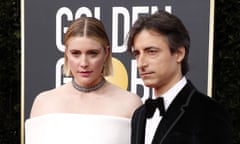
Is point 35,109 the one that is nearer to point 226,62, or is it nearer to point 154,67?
point 154,67

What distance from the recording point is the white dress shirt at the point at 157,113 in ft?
5.66

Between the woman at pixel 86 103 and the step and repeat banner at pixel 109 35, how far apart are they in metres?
0.77

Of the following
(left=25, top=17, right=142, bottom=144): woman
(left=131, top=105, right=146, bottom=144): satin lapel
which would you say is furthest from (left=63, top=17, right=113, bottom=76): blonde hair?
(left=131, top=105, right=146, bottom=144): satin lapel

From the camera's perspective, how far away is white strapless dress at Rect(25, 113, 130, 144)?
7.18 ft

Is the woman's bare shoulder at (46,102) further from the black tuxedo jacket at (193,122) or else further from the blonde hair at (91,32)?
the black tuxedo jacket at (193,122)

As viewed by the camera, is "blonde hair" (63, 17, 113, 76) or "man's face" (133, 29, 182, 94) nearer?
"man's face" (133, 29, 182, 94)

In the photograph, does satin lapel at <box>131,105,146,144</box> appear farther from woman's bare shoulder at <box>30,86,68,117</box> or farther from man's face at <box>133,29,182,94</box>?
woman's bare shoulder at <box>30,86,68,117</box>

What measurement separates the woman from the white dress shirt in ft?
1.43

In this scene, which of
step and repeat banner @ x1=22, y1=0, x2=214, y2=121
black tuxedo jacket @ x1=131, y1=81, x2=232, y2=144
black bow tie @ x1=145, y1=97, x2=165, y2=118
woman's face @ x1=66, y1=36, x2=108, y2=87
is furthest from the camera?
step and repeat banner @ x1=22, y1=0, x2=214, y2=121

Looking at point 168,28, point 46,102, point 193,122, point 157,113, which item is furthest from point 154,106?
point 46,102

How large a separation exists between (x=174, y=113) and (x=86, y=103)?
647 millimetres

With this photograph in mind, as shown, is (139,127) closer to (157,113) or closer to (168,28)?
(157,113)
